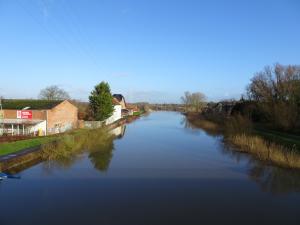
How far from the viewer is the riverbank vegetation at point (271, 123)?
69.9 feet

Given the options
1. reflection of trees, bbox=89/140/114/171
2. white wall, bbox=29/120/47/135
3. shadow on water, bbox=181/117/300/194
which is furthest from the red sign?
shadow on water, bbox=181/117/300/194

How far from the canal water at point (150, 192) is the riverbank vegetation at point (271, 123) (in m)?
1.53

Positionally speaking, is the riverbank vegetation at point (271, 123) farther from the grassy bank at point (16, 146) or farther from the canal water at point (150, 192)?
the grassy bank at point (16, 146)

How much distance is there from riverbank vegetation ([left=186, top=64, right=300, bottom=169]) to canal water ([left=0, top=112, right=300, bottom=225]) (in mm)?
1526

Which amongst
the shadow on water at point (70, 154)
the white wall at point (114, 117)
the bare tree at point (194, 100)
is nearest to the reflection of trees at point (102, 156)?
the shadow on water at point (70, 154)

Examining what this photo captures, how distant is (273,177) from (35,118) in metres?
20.8

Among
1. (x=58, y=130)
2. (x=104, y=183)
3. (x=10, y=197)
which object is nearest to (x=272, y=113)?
(x=58, y=130)

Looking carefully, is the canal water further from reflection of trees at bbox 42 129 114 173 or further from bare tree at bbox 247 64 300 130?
bare tree at bbox 247 64 300 130

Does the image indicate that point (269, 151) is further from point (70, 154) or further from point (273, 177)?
point (70, 154)

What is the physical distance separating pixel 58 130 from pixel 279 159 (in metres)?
20.2

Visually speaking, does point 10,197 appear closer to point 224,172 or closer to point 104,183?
point 104,183

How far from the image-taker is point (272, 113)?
108 feet

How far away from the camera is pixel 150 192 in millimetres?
13562

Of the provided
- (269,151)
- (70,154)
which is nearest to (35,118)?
(70,154)
